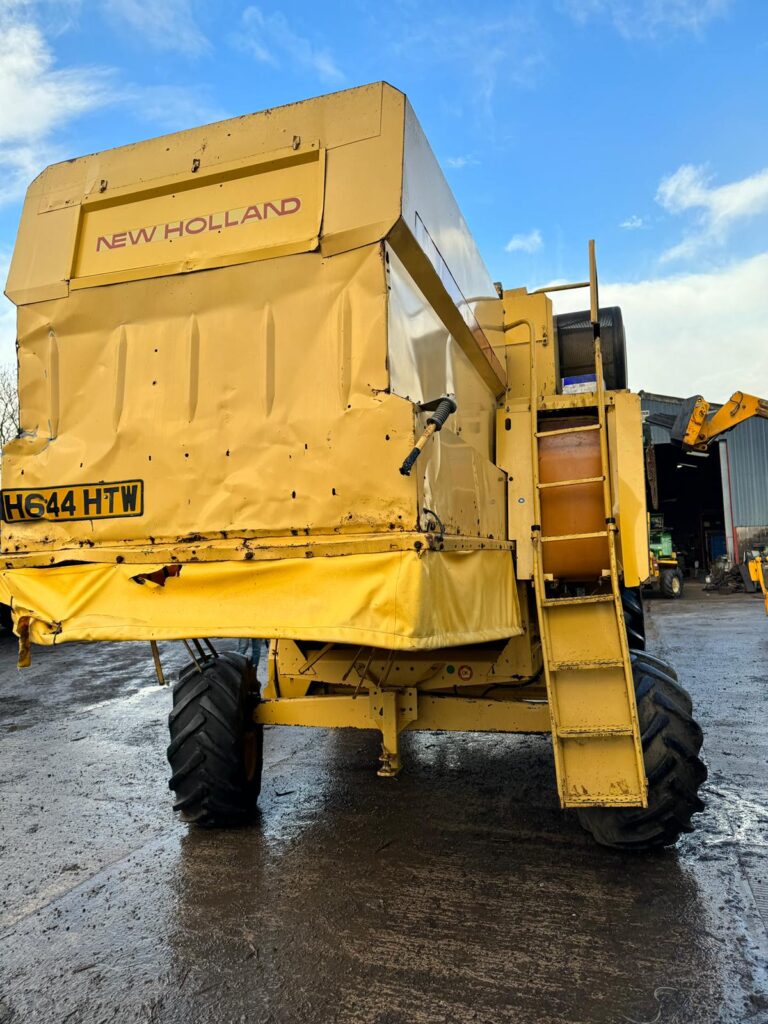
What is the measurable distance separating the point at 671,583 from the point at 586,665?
19842 millimetres

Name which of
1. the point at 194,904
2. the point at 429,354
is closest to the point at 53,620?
the point at 194,904

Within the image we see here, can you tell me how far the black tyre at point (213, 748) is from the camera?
4.10m

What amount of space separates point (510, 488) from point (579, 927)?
91.3 inches

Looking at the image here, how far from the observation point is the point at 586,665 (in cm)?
351

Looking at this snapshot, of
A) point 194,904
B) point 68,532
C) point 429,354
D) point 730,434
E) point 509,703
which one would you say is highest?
point 730,434

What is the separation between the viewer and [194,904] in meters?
3.33

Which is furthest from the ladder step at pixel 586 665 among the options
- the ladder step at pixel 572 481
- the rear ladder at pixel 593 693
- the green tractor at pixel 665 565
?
the green tractor at pixel 665 565

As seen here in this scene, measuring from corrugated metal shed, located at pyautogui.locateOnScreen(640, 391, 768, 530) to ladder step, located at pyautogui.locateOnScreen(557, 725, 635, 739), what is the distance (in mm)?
25615

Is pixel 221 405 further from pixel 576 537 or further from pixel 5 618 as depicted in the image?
pixel 5 618

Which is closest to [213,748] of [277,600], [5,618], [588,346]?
[277,600]

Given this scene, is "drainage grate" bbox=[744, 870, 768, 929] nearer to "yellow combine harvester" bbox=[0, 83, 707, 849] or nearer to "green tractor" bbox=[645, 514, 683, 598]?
"yellow combine harvester" bbox=[0, 83, 707, 849]

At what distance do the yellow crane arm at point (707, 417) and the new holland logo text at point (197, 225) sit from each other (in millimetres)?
13586

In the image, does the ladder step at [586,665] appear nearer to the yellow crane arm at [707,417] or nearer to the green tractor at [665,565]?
the yellow crane arm at [707,417]

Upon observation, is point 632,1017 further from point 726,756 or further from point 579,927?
point 726,756
